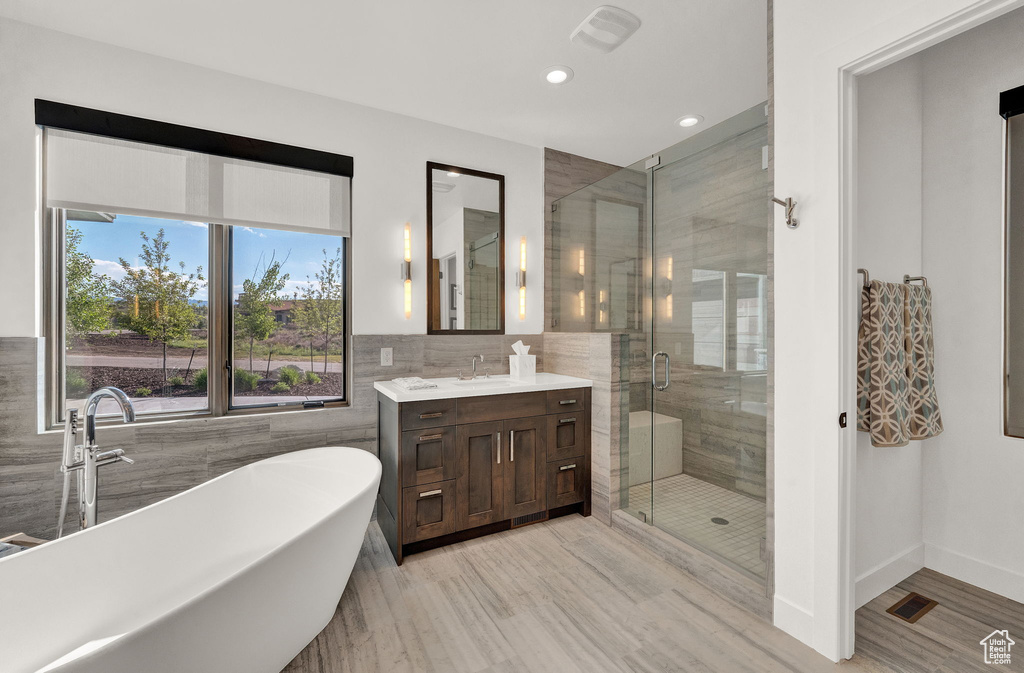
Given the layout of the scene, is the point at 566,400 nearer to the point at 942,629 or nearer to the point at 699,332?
the point at 699,332

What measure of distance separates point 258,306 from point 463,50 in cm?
188

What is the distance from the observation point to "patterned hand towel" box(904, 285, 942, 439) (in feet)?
6.29

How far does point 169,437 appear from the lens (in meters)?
2.32

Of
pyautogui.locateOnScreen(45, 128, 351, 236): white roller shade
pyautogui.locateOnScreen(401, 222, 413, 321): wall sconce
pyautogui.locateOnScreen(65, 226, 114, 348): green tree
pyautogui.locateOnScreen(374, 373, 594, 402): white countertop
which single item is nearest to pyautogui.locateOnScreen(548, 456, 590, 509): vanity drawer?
pyautogui.locateOnScreen(374, 373, 594, 402): white countertop

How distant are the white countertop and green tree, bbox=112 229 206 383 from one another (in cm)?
113

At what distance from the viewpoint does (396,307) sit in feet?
9.63

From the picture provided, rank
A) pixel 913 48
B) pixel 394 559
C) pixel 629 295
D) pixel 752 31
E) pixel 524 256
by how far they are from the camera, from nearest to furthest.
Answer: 1. pixel 913 48
2. pixel 752 31
3. pixel 394 559
4. pixel 629 295
5. pixel 524 256

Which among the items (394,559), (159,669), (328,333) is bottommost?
Answer: (394,559)

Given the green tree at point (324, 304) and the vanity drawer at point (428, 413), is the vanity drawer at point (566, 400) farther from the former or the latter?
the green tree at point (324, 304)

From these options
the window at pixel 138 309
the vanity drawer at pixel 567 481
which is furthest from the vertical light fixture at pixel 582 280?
the window at pixel 138 309

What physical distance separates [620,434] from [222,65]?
3164 millimetres

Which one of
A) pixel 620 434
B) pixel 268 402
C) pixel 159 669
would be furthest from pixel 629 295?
pixel 159 669

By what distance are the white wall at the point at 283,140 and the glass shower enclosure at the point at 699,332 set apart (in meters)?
0.88

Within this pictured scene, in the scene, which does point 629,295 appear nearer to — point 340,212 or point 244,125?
point 340,212
